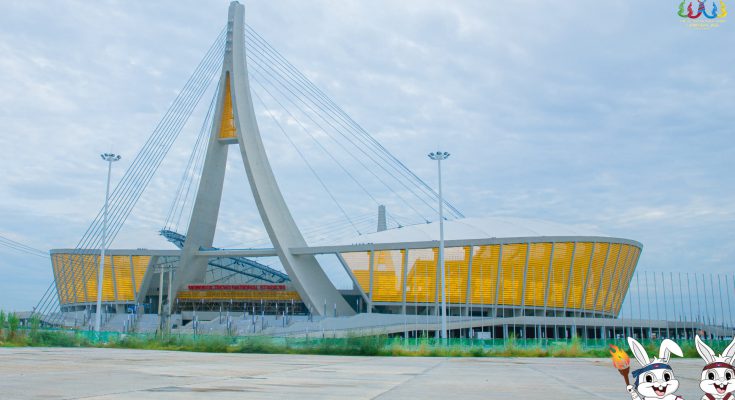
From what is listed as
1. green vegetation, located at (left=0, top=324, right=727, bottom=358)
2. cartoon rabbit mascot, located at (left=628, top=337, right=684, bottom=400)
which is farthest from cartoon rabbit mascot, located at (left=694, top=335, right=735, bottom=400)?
green vegetation, located at (left=0, top=324, right=727, bottom=358)

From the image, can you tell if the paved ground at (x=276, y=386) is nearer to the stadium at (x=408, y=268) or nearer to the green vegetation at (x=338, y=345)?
the green vegetation at (x=338, y=345)

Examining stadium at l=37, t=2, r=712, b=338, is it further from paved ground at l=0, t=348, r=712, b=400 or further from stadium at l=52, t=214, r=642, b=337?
paved ground at l=0, t=348, r=712, b=400

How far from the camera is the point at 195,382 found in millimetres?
10828

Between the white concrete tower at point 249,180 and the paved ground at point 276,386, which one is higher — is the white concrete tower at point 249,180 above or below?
above

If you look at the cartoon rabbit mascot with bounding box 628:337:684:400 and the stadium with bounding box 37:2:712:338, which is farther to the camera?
the stadium with bounding box 37:2:712:338

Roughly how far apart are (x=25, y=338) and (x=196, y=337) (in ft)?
23.7

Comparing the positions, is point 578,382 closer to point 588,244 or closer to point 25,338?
point 25,338

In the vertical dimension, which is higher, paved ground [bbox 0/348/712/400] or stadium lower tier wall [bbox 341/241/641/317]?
stadium lower tier wall [bbox 341/241/641/317]

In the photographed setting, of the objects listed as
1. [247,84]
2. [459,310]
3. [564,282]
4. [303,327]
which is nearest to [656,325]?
[564,282]

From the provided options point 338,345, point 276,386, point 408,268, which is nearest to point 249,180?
point 408,268

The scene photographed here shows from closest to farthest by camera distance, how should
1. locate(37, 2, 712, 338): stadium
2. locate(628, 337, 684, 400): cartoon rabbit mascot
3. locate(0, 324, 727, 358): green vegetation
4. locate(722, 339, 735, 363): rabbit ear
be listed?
locate(628, 337, 684, 400): cartoon rabbit mascot, locate(722, 339, 735, 363): rabbit ear, locate(0, 324, 727, 358): green vegetation, locate(37, 2, 712, 338): stadium

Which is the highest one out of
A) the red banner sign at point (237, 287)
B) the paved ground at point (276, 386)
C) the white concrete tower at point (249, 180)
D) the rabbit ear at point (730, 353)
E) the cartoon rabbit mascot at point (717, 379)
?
the white concrete tower at point (249, 180)

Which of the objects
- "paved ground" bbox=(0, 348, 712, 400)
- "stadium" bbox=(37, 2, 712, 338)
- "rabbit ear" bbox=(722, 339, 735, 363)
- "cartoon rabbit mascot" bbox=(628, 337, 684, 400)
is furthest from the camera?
"stadium" bbox=(37, 2, 712, 338)

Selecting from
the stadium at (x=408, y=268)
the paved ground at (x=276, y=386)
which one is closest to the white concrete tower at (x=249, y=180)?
the stadium at (x=408, y=268)
